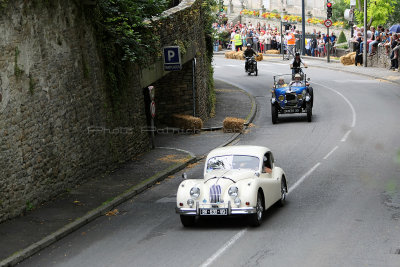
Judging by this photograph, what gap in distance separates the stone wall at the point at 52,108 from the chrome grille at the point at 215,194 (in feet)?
15.0

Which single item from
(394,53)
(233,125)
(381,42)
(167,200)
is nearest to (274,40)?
(381,42)

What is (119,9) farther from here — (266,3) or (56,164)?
(266,3)

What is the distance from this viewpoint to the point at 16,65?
Result: 16.4m

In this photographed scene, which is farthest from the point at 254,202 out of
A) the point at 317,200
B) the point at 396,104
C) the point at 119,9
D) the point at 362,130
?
the point at 396,104

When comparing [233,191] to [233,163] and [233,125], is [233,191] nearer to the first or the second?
[233,163]

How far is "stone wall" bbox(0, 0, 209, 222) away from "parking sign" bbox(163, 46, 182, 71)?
255 centimetres

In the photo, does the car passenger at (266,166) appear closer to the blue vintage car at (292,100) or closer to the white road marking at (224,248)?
the white road marking at (224,248)

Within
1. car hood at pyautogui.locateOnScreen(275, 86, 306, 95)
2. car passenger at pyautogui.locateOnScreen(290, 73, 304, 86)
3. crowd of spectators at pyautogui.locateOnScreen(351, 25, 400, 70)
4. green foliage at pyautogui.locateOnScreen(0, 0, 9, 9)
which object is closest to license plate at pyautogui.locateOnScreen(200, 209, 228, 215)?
green foliage at pyautogui.locateOnScreen(0, 0, 9, 9)

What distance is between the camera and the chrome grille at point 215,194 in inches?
571

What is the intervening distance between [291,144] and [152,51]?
5.71 meters

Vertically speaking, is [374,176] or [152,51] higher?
[152,51]

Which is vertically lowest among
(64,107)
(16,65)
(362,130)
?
(362,130)

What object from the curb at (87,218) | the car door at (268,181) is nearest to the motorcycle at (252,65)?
the curb at (87,218)

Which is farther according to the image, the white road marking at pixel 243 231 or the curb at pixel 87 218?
the curb at pixel 87 218
